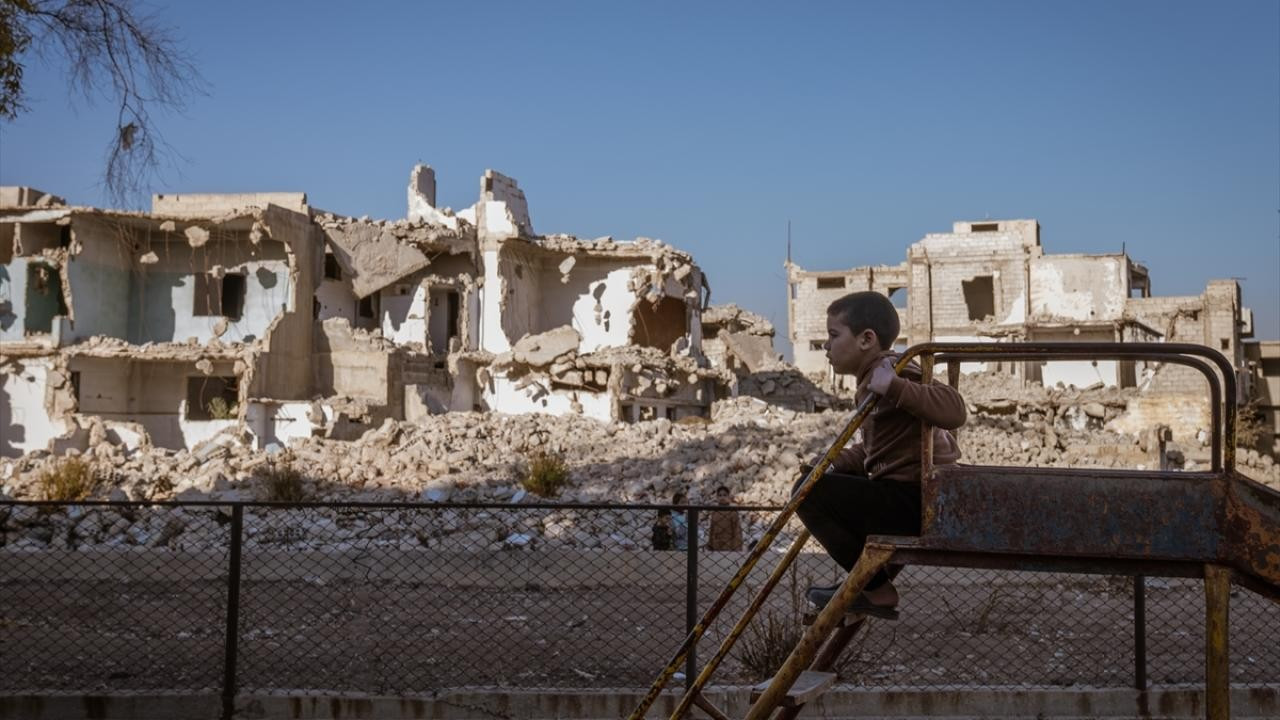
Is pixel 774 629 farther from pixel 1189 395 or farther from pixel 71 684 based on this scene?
pixel 1189 395

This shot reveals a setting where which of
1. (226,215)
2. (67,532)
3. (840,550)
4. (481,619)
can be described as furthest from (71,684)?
(226,215)

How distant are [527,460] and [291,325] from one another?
39.7 feet

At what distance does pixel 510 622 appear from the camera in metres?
9.36

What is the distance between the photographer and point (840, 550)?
12.4 ft

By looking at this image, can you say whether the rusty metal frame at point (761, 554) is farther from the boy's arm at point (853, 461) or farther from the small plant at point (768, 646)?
the small plant at point (768, 646)

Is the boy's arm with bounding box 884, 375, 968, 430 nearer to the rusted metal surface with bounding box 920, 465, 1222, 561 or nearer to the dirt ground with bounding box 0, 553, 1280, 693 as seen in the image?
the rusted metal surface with bounding box 920, 465, 1222, 561

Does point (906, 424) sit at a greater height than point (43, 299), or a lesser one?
lesser

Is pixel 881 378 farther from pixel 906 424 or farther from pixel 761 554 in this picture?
pixel 761 554

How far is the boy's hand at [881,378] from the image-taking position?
3.44 metres

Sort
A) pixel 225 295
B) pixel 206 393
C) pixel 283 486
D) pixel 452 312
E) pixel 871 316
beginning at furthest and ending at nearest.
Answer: pixel 452 312, pixel 225 295, pixel 206 393, pixel 283 486, pixel 871 316

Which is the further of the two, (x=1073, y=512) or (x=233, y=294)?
(x=233, y=294)

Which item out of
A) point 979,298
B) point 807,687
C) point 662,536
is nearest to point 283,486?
point 662,536

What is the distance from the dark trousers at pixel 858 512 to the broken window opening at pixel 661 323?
32.6 m

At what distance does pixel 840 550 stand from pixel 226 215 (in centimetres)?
3022
